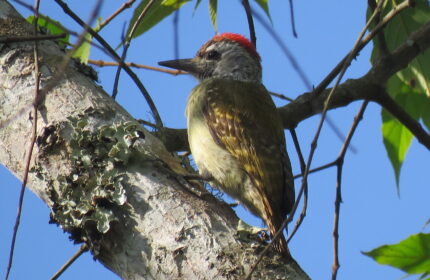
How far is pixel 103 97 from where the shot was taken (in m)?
3.72

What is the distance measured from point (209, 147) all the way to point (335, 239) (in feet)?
5.42

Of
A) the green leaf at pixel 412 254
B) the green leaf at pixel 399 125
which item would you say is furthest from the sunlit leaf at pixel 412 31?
the green leaf at pixel 412 254

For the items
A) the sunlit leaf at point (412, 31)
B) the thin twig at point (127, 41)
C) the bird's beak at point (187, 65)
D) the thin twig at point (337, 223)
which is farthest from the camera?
the bird's beak at point (187, 65)

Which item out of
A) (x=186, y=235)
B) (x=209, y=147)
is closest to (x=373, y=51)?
(x=209, y=147)

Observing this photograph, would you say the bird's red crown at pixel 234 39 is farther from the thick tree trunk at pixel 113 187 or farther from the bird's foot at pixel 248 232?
the bird's foot at pixel 248 232

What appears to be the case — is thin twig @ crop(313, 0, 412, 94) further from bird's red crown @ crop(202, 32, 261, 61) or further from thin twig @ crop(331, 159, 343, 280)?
bird's red crown @ crop(202, 32, 261, 61)

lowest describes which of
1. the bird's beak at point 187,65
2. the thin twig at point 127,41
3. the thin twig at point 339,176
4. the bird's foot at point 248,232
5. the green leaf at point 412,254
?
the bird's foot at point 248,232

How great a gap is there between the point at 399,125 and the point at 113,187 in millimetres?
2282

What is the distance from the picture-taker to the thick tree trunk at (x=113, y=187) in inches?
117

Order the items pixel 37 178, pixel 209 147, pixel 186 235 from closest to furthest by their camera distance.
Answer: pixel 186 235 → pixel 37 178 → pixel 209 147

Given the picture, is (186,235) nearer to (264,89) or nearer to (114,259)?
(114,259)

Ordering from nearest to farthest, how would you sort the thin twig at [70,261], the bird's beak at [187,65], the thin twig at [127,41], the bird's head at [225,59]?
the thin twig at [70,261] → the thin twig at [127,41] → the bird's beak at [187,65] → the bird's head at [225,59]

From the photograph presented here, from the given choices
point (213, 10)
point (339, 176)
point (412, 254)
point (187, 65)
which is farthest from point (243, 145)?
point (412, 254)

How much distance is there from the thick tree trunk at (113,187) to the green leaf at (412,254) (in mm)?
549
